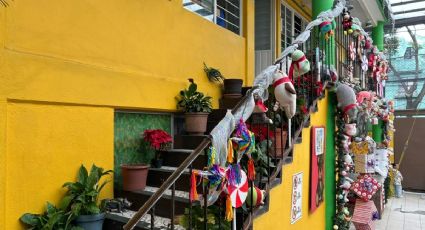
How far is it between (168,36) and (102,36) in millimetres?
1030

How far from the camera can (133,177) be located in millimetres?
3381

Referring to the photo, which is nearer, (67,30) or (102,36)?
(67,30)

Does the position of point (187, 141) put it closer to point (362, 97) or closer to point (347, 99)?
point (347, 99)

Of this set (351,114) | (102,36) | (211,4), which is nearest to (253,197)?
(102,36)

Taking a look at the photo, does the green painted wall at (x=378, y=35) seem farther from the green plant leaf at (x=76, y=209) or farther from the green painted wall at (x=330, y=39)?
the green plant leaf at (x=76, y=209)

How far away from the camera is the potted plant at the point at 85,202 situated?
2.71 meters

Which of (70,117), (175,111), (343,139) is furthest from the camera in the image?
(343,139)

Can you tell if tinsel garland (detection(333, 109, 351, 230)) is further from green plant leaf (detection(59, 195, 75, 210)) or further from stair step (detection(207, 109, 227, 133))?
green plant leaf (detection(59, 195, 75, 210))

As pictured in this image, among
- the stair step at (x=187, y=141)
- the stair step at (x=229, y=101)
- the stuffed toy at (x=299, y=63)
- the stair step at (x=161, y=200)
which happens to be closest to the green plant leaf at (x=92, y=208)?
the stair step at (x=161, y=200)

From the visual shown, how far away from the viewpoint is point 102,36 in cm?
340

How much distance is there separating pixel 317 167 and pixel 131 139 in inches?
89.4

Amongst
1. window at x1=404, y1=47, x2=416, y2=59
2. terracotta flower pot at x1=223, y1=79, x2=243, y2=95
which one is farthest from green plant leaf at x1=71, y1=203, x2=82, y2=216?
window at x1=404, y1=47, x2=416, y2=59

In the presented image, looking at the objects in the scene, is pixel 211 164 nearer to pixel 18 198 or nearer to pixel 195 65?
pixel 18 198

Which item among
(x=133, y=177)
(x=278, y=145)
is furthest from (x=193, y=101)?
(x=278, y=145)
